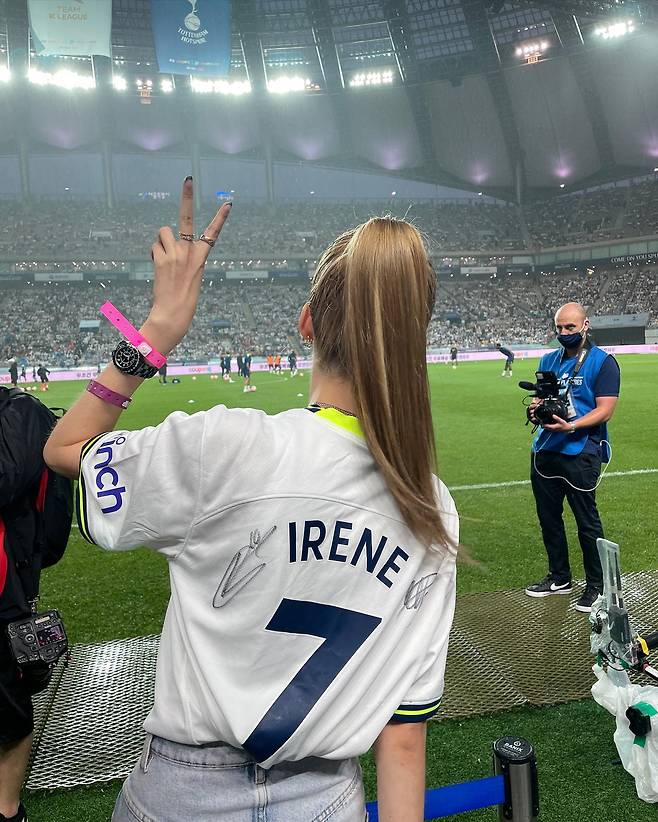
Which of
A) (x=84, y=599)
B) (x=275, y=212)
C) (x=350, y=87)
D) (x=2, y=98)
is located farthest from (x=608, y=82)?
(x=84, y=599)

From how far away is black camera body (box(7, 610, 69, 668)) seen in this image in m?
2.13

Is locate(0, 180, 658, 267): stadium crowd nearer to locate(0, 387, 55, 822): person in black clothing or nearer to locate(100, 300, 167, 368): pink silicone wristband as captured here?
locate(0, 387, 55, 822): person in black clothing

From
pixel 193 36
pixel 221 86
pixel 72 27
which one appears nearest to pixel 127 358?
pixel 72 27

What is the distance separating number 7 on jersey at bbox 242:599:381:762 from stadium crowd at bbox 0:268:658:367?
42633 mm

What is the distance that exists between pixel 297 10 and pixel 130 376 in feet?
184

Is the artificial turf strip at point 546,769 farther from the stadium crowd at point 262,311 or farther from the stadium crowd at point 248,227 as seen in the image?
the stadium crowd at point 248,227

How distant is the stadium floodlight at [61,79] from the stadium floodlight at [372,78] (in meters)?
22.0

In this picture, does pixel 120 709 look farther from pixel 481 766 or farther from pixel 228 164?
pixel 228 164

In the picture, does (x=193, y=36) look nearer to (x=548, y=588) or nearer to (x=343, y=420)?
(x=548, y=588)

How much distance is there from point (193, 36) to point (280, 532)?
29.3m

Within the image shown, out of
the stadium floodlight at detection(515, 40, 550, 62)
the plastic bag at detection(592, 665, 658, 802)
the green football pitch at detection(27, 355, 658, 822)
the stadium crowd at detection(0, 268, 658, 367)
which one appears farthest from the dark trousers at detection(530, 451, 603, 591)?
the stadium floodlight at detection(515, 40, 550, 62)

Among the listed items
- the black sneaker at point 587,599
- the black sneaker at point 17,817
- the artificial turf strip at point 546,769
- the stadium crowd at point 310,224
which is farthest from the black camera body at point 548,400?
the stadium crowd at point 310,224

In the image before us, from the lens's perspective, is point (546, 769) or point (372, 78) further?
point (372, 78)
